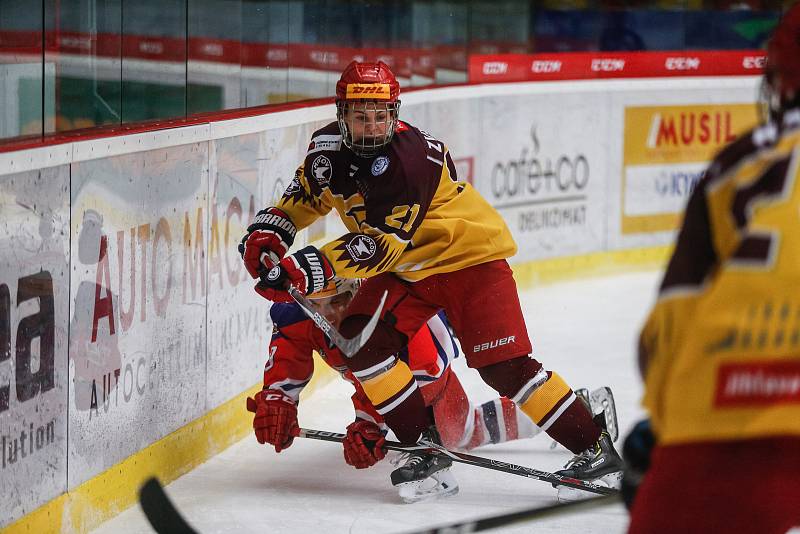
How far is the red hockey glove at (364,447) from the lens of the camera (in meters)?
3.30

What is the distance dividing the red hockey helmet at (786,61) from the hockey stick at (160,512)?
1220 millimetres

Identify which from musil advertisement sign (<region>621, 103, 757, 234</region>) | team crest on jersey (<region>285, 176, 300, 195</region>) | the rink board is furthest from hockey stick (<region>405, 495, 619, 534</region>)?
musil advertisement sign (<region>621, 103, 757, 234</region>)

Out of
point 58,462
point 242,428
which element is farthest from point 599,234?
point 58,462

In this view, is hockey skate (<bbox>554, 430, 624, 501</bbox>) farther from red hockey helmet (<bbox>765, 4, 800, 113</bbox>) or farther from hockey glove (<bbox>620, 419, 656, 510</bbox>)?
red hockey helmet (<bbox>765, 4, 800, 113</bbox>)

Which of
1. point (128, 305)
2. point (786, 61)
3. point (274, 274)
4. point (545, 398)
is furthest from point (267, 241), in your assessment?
point (786, 61)

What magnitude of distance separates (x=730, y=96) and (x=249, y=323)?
4.12 metres

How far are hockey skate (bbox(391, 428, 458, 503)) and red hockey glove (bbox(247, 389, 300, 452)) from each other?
31cm

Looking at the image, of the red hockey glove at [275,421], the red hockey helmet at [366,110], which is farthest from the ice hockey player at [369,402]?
the red hockey helmet at [366,110]

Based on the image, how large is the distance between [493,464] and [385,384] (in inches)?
13.2

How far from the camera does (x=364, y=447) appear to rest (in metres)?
3.30

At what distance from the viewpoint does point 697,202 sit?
4.76ft

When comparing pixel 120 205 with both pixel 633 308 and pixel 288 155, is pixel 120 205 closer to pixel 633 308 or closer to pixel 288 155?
pixel 288 155

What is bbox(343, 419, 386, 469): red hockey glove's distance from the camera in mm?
3303

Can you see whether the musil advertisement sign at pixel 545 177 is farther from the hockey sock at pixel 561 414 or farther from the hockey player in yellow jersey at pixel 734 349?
the hockey player in yellow jersey at pixel 734 349
